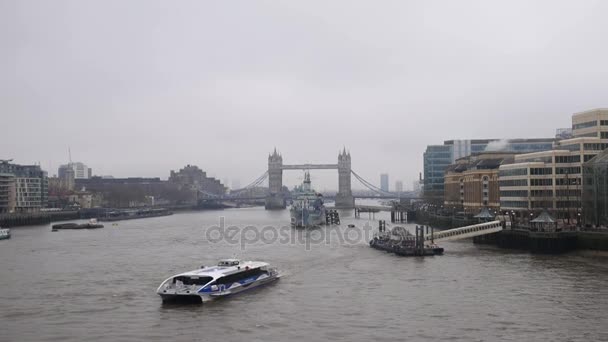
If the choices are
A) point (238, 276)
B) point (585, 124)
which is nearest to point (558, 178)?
point (585, 124)

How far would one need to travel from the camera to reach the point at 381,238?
2133 inches

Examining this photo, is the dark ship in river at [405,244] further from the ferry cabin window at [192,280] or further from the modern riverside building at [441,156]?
the modern riverside building at [441,156]

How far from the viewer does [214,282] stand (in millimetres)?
31328

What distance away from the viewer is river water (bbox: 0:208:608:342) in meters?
24.8

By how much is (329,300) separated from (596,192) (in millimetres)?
28610

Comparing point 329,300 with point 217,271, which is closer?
point 329,300

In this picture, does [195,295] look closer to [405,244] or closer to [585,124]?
[405,244]

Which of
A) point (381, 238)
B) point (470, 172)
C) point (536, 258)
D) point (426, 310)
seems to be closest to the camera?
point (426, 310)

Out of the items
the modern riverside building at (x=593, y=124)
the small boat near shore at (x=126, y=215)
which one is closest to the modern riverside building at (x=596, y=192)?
the modern riverside building at (x=593, y=124)

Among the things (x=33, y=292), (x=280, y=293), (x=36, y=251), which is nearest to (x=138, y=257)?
(x=36, y=251)

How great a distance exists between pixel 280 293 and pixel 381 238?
2232cm

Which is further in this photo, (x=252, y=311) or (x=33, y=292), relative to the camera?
(x=33, y=292)

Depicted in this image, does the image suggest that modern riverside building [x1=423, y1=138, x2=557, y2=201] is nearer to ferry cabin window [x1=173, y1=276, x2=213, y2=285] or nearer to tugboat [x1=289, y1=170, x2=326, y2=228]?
tugboat [x1=289, y1=170, x2=326, y2=228]

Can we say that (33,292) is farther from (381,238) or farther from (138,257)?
(381,238)
